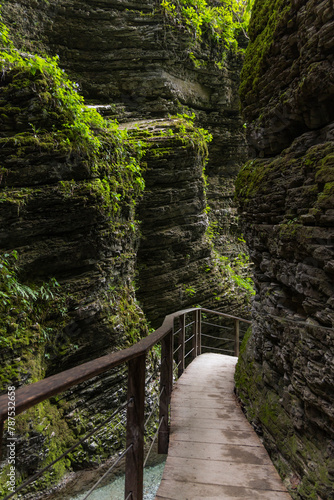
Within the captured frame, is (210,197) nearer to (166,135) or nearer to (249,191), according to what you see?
(166,135)

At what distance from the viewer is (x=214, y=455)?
3041 millimetres

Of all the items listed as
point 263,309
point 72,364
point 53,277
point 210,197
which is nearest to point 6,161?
point 53,277

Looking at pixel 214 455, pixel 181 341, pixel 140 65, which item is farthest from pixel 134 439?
pixel 140 65

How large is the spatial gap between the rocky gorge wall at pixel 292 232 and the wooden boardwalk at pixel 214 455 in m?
0.17

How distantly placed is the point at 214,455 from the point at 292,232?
2.26 meters

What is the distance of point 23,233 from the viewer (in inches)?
214

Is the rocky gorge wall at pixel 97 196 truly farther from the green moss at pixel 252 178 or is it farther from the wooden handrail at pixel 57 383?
the wooden handrail at pixel 57 383

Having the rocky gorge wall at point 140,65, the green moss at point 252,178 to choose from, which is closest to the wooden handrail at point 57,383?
the green moss at point 252,178

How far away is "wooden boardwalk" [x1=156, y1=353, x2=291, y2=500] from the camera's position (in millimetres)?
2498

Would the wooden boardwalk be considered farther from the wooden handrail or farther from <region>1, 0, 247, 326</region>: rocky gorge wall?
<region>1, 0, 247, 326</region>: rocky gorge wall

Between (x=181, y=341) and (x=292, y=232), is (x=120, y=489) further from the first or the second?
(x=292, y=232)

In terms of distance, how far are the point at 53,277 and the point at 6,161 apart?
214 centimetres

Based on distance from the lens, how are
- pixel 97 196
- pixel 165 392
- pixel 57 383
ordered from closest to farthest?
1. pixel 57 383
2. pixel 165 392
3. pixel 97 196

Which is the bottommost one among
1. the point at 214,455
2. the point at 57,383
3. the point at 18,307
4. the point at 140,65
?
the point at 214,455
